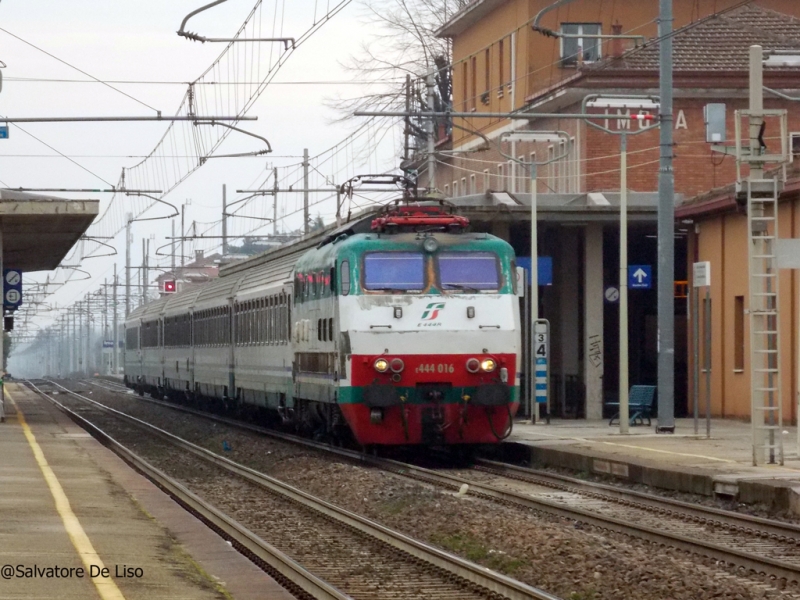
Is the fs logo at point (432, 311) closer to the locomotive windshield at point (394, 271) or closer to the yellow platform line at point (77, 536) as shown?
the locomotive windshield at point (394, 271)

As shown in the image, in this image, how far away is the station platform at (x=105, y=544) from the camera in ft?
30.0

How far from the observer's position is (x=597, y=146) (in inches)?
1475

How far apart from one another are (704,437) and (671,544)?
10829 mm

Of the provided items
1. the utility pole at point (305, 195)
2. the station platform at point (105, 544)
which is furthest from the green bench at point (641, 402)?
the utility pole at point (305, 195)

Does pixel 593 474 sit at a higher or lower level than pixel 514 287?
lower

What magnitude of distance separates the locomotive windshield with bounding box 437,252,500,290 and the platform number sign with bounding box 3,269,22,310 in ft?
63.1

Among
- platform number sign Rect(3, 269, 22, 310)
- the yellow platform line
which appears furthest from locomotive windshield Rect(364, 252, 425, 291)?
platform number sign Rect(3, 269, 22, 310)

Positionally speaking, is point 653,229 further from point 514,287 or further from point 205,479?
point 205,479

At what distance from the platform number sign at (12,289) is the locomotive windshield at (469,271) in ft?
63.1

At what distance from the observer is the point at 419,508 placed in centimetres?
1482

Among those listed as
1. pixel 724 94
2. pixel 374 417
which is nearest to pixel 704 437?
pixel 374 417

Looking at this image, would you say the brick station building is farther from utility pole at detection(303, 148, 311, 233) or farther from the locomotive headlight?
the locomotive headlight

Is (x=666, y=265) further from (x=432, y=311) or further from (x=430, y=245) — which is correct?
(x=432, y=311)

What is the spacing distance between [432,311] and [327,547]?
25.1ft
